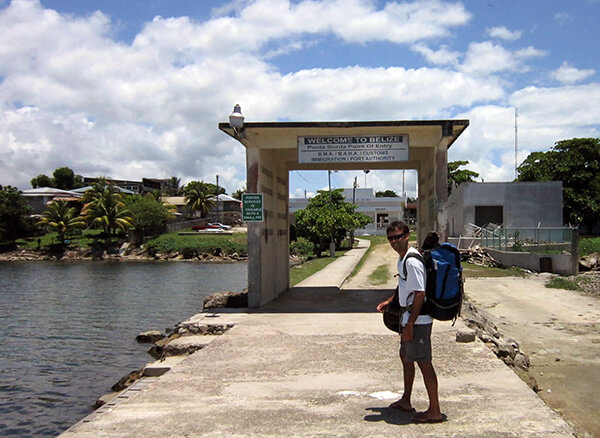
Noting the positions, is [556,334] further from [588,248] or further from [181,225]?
[181,225]

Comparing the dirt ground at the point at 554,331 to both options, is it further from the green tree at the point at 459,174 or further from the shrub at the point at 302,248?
the green tree at the point at 459,174

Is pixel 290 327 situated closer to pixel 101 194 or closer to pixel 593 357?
pixel 593 357

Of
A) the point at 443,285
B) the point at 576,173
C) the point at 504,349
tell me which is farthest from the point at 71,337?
the point at 576,173

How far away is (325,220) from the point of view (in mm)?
37344

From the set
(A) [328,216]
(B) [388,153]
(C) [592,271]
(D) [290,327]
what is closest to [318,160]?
(B) [388,153]

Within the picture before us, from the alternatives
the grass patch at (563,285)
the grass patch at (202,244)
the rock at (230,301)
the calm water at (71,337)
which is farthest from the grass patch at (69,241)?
the rock at (230,301)

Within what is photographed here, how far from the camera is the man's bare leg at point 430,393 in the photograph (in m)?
4.87

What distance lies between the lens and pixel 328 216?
37.4 m

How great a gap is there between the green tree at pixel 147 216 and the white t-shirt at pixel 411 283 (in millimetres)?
58488

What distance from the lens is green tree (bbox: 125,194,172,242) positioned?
60938 millimetres

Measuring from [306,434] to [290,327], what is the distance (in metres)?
4.90

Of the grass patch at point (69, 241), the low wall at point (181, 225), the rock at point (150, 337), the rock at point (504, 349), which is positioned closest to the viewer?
the rock at point (504, 349)

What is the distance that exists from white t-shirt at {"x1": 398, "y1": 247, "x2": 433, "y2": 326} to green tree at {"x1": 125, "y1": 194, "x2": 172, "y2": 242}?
58.5 m

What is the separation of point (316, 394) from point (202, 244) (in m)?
50.2
